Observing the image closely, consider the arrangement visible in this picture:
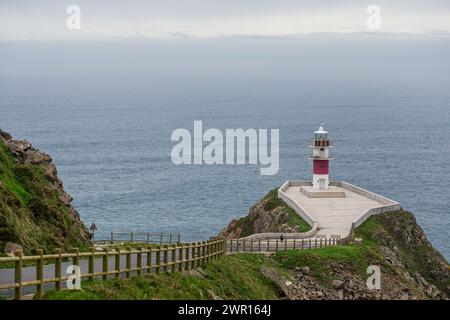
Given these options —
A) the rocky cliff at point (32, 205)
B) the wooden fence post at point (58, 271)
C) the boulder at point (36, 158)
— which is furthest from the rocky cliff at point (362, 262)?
the wooden fence post at point (58, 271)

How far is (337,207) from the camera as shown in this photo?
70.4 metres

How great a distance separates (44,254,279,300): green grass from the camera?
25.7 meters

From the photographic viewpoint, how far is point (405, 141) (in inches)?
7288

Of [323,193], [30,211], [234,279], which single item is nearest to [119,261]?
[234,279]

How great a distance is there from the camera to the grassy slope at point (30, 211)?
1433 inches

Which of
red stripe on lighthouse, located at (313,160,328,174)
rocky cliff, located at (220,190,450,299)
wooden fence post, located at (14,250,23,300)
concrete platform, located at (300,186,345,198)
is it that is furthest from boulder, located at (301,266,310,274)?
red stripe on lighthouse, located at (313,160,328,174)

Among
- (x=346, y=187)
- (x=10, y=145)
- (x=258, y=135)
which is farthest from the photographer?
(x=258, y=135)

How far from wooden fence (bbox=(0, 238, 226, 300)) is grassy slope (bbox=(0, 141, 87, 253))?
13.8 feet

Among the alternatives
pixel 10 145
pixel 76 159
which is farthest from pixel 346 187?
pixel 76 159

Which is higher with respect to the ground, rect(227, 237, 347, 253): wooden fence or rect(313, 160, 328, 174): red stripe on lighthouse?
rect(313, 160, 328, 174): red stripe on lighthouse

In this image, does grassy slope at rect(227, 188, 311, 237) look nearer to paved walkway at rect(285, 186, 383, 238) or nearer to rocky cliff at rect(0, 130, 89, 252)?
paved walkway at rect(285, 186, 383, 238)
